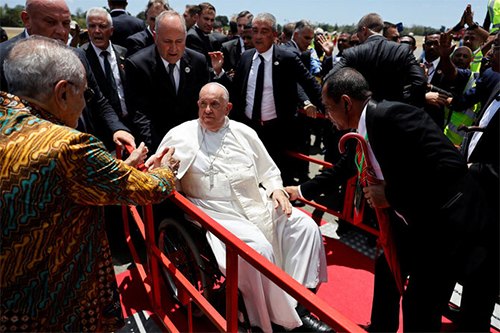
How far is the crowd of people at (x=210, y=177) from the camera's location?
129 centimetres

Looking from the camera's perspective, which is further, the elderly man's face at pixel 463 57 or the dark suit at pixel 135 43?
the elderly man's face at pixel 463 57

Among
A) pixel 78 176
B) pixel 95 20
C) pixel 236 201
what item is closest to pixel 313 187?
pixel 236 201

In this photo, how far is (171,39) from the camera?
3264 mm

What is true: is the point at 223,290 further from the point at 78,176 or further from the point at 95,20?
the point at 95,20

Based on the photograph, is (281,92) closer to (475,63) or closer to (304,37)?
(304,37)

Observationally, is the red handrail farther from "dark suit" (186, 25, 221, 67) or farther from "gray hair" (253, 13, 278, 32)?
"dark suit" (186, 25, 221, 67)

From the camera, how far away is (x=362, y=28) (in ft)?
13.0

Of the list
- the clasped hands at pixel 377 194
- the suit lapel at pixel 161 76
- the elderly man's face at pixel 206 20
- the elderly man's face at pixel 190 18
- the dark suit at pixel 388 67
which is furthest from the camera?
the elderly man's face at pixel 190 18

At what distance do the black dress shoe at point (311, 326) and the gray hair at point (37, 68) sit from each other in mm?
2045

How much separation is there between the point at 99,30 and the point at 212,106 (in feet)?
6.50

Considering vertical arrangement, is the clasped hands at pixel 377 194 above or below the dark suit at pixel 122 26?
below

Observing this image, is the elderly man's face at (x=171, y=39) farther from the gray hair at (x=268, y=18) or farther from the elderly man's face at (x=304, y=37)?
the elderly man's face at (x=304, y=37)

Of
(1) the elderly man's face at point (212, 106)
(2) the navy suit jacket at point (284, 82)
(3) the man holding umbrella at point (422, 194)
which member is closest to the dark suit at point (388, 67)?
(2) the navy suit jacket at point (284, 82)

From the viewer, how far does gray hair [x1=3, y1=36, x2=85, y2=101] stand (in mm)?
1281
